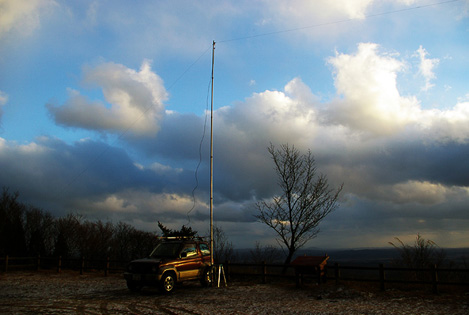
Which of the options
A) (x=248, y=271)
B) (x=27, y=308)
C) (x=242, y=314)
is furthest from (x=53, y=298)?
(x=248, y=271)

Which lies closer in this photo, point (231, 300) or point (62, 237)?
point (231, 300)

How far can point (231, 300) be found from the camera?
40.9ft

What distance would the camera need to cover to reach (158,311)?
407 inches

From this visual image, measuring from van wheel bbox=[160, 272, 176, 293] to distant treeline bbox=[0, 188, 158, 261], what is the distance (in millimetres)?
21050

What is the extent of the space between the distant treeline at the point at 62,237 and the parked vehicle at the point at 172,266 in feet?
65.0

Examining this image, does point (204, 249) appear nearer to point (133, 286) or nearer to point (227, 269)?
point (227, 269)

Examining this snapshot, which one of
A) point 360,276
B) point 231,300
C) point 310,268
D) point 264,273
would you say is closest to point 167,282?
point 231,300

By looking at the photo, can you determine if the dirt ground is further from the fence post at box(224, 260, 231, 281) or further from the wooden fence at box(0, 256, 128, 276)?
the wooden fence at box(0, 256, 128, 276)

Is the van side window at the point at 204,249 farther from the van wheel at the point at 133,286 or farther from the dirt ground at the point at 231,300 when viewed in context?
the van wheel at the point at 133,286

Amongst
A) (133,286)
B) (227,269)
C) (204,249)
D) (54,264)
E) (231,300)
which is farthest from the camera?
(54,264)

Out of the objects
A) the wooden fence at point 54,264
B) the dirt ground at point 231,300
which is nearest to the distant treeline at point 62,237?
the wooden fence at point 54,264

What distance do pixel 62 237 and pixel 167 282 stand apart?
2326cm

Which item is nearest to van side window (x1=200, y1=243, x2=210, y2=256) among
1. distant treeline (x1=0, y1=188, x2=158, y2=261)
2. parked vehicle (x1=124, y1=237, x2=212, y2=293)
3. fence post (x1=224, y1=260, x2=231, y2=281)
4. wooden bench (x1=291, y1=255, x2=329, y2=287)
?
parked vehicle (x1=124, y1=237, x2=212, y2=293)

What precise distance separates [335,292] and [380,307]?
9.68ft
